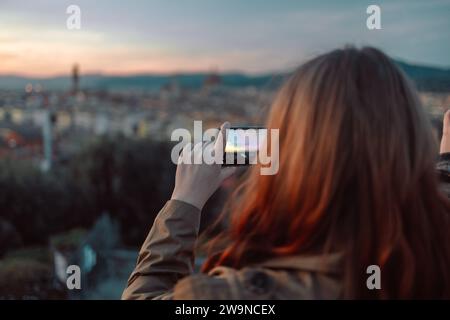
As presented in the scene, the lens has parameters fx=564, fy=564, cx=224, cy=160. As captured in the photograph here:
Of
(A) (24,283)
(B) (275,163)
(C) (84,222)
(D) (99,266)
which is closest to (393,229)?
(B) (275,163)

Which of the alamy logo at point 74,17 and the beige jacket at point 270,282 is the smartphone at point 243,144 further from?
the alamy logo at point 74,17

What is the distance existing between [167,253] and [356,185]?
0.88 feet

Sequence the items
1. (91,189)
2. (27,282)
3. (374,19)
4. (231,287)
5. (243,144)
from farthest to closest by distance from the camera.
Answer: (91,189) → (27,282) → (374,19) → (243,144) → (231,287)

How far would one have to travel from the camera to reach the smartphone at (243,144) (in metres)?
0.88

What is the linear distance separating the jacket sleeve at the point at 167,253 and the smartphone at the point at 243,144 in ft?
0.43

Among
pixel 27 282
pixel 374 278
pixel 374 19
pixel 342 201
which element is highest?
pixel 374 19

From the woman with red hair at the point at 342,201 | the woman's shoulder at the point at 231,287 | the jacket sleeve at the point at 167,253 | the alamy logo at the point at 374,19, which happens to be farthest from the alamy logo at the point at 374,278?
the alamy logo at the point at 374,19

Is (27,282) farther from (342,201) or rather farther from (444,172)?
(342,201)

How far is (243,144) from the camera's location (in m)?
0.91

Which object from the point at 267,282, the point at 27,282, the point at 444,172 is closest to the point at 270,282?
the point at 267,282
